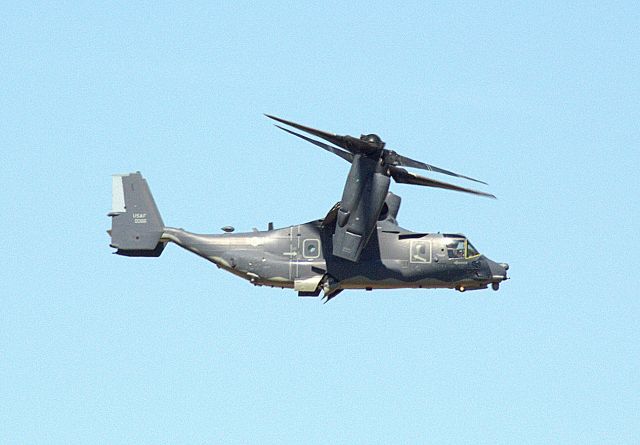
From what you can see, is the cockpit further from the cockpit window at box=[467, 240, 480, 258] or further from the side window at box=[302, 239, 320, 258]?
the side window at box=[302, 239, 320, 258]

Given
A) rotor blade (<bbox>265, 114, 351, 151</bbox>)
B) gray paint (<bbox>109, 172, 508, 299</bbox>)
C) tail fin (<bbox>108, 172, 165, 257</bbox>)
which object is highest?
rotor blade (<bbox>265, 114, 351, 151</bbox>)

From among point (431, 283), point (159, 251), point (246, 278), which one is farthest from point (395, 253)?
point (159, 251)

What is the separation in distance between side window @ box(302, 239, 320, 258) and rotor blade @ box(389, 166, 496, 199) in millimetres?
4088

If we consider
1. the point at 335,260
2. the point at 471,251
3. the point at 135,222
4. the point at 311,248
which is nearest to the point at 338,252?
the point at 335,260

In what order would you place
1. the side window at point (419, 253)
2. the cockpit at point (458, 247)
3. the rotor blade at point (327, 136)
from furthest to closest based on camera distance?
the cockpit at point (458, 247) < the side window at point (419, 253) < the rotor blade at point (327, 136)

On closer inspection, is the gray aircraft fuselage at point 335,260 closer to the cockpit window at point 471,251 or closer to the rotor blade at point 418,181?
the cockpit window at point 471,251

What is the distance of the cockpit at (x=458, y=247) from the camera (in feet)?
181

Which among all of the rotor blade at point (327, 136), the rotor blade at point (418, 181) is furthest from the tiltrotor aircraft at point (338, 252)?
the rotor blade at point (327, 136)

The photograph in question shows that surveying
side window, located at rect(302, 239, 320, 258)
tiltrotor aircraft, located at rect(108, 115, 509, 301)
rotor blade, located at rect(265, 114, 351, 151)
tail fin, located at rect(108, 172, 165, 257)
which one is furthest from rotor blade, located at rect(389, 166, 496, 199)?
tail fin, located at rect(108, 172, 165, 257)

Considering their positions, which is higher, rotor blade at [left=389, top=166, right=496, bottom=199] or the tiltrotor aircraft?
rotor blade at [left=389, top=166, right=496, bottom=199]

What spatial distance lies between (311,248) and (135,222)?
7149mm

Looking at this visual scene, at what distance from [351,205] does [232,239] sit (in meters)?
5.44

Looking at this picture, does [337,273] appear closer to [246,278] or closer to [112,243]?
[246,278]

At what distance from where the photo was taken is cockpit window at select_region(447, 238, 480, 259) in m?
55.2
